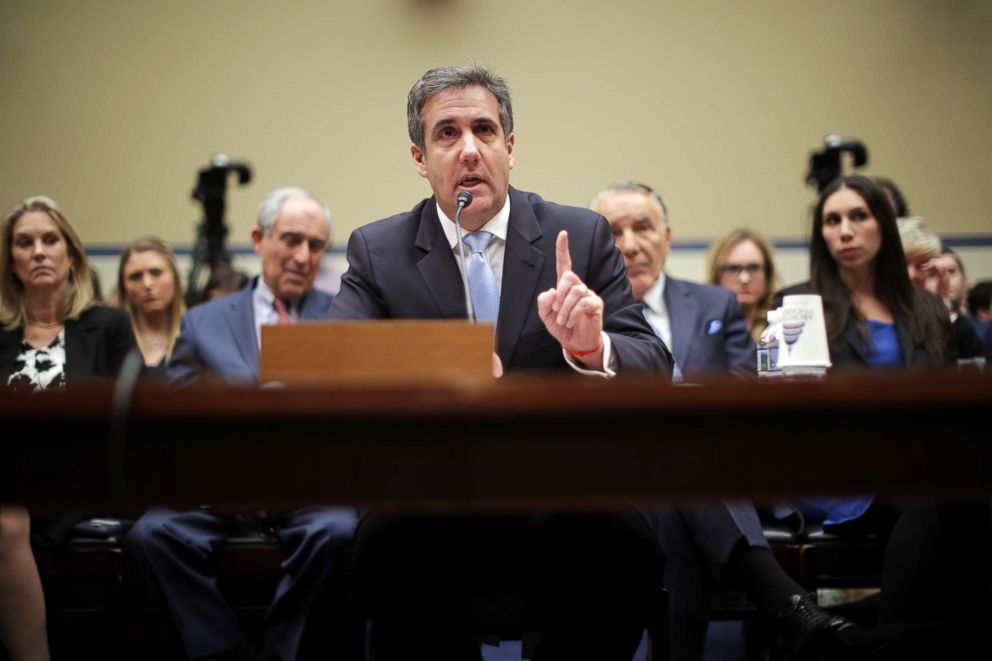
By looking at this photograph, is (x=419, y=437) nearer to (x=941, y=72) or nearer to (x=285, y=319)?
(x=285, y=319)

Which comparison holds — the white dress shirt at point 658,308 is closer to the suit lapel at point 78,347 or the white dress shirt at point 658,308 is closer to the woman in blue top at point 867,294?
the woman in blue top at point 867,294

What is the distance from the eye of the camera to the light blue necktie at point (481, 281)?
6.95 feet

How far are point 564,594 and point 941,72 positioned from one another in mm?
5010

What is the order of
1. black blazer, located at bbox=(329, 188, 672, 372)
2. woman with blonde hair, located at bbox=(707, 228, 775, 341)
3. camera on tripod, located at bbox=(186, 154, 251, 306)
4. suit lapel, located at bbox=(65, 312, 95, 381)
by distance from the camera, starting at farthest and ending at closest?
camera on tripod, located at bbox=(186, 154, 251, 306), woman with blonde hair, located at bbox=(707, 228, 775, 341), suit lapel, located at bbox=(65, 312, 95, 381), black blazer, located at bbox=(329, 188, 672, 372)

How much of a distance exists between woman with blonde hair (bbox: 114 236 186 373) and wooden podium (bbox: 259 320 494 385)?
92.0 inches

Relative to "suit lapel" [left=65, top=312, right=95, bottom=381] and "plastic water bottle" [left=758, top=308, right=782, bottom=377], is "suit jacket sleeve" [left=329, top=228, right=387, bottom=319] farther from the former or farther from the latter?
"suit lapel" [left=65, top=312, right=95, bottom=381]

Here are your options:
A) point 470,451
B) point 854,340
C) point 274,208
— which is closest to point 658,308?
point 854,340

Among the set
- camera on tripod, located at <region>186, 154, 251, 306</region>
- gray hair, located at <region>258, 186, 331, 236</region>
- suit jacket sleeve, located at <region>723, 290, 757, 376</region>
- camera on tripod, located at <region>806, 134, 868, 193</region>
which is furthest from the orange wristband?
camera on tripod, located at <region>186, 154, 251, 306</region>

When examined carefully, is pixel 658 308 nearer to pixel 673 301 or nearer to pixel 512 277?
pixel 673 301

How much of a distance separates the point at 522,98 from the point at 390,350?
4.72m

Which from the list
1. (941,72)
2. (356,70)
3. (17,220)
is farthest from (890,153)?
(17,220)

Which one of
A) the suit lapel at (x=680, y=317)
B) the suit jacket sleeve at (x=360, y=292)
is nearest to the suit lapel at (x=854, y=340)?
the suit lapel at (x=680, y=317)

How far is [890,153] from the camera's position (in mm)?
5754

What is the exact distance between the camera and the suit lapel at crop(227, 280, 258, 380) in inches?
117
